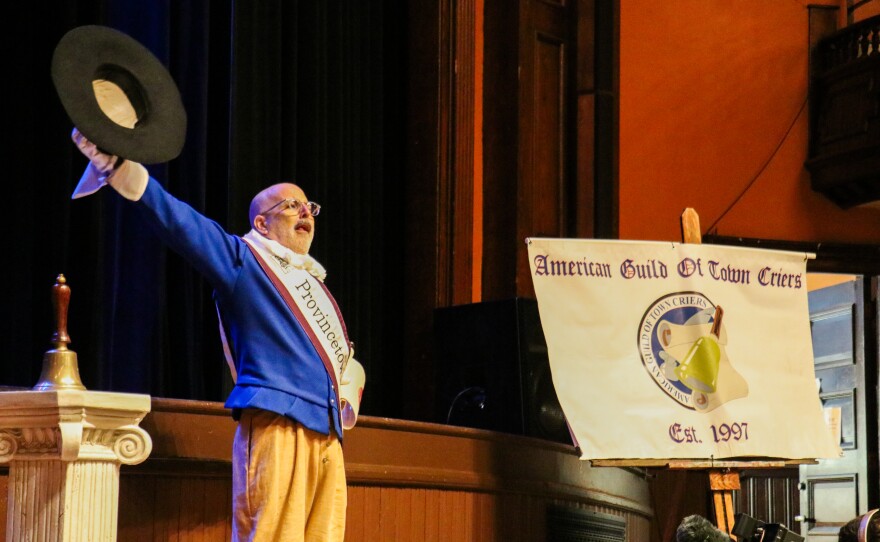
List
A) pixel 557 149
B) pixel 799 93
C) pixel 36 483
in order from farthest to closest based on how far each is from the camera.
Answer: pixel 799 93 < pixel 557 149 < pixel 36 483

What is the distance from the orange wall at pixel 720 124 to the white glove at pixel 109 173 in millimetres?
4975

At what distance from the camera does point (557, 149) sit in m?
6.86

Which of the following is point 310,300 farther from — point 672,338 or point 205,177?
point 205,177

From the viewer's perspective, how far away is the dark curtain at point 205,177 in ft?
15.3

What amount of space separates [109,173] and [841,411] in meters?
6.25

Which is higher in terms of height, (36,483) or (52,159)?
(52,159)

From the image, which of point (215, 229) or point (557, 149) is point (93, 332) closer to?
point (215, 229)

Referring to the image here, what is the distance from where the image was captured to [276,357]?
9.98 ft

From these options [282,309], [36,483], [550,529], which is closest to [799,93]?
[550,529]

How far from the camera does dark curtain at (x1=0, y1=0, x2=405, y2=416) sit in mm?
4664

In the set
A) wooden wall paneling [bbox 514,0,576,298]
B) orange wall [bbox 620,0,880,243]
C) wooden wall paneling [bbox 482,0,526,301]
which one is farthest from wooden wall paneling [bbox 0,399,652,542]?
orange wall [bbox 620,0,880,243]

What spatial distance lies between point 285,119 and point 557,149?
5.91 ft

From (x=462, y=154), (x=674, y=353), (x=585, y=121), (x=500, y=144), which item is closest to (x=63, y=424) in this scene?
(x=674, y=353)

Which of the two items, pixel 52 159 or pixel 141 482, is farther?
pixel 52 159
